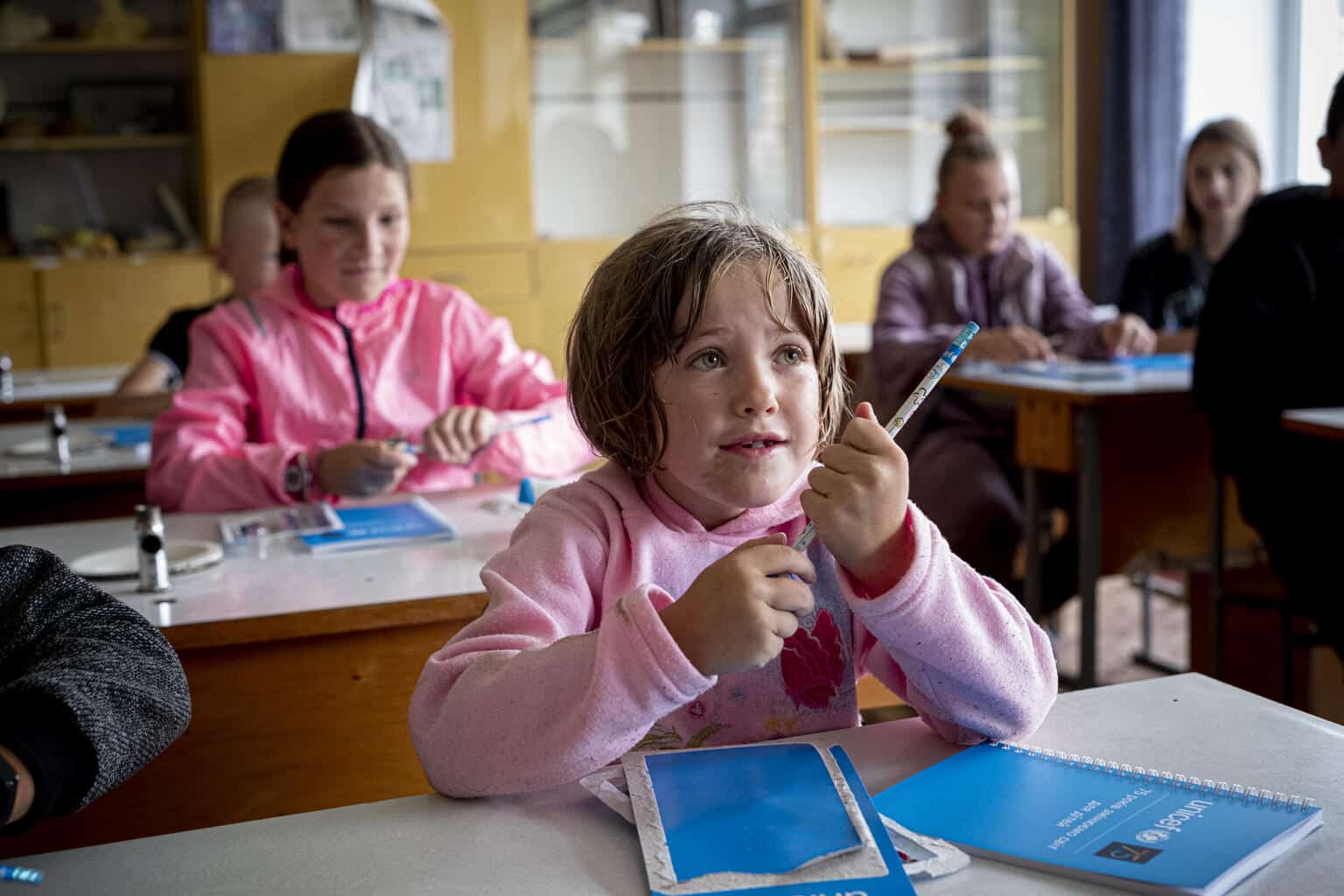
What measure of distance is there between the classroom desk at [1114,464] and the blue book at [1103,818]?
Result: 194cm

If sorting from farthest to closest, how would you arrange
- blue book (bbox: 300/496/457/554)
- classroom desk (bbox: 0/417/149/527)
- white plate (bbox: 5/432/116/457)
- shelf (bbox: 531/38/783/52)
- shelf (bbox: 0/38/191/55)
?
shelf (bbox: 531/38/783/52) < shelf (bbox: 0/38/191/55) < white plate (bbox: 5/432/116/457) < classroom desk (bbox: 0/417/149/527) < blue book (bbox: 300/496/457/554)

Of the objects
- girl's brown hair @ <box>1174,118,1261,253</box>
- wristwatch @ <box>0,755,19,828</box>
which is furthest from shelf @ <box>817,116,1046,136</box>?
wristwatch @ <box>0,755,19,828</box>

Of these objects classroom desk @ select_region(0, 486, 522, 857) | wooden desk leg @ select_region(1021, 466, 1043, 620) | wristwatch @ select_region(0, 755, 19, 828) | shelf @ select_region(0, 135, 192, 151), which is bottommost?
wooden desk leg @ select_region(1021, 466, 1043, 620)

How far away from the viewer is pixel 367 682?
55.6 inches

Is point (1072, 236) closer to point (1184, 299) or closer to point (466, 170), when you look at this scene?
point (1184, 299)

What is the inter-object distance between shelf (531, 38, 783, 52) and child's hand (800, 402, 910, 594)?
4.51m

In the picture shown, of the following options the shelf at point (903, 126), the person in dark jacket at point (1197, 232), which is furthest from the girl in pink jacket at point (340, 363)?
the shelf at point (903, 126)

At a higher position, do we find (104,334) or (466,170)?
(466,170)

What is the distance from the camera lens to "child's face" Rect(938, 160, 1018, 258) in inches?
128

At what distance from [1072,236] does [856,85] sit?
3.50 feet

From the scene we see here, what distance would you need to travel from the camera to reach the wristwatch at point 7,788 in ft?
2.23

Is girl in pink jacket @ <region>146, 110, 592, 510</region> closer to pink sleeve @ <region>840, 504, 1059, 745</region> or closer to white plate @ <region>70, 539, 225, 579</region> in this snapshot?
white plate @ <region>70, 539, 225, 579</region>

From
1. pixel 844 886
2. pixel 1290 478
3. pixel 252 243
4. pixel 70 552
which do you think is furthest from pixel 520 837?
pixel 252 243

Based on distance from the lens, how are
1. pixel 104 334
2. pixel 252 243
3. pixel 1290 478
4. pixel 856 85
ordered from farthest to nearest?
1. pixel 856 85
2. pixel 104 334
3. pixel 252 243
4. pixel 1290 478
